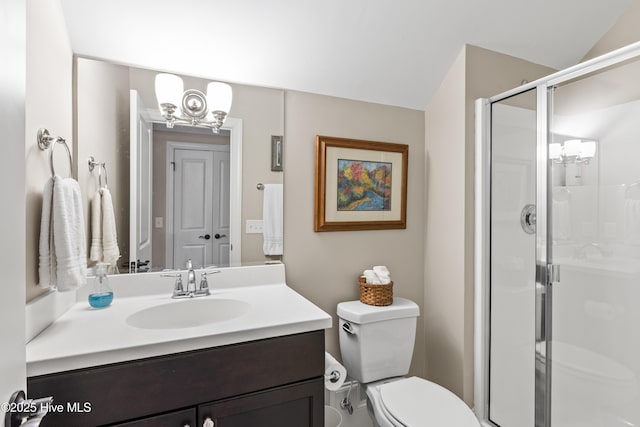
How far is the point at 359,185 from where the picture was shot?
1.94 m

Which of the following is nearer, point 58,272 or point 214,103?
point 58,272

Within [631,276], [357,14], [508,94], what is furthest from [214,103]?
[631,276]

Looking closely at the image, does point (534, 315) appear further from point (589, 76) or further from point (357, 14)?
point (357, 14)

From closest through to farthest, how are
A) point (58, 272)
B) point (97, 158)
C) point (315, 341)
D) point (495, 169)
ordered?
point (58, 272) → point (315, 341) → point (97, 158) → point (495, 169)

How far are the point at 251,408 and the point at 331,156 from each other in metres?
1.24

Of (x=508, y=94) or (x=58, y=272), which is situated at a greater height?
(x=508, y=94)

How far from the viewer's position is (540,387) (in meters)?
1.65

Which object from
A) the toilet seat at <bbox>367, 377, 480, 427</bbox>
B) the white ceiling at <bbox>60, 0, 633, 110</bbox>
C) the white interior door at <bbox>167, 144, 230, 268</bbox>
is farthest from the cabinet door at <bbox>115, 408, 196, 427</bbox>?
the white ceiling at <bbox>60, 0, 633, 110</bbox>

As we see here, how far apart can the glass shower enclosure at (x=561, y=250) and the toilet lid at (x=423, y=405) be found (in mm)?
456

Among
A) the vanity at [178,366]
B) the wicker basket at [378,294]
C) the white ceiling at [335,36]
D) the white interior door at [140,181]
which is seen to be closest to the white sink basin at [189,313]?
the vanity at [178,366]

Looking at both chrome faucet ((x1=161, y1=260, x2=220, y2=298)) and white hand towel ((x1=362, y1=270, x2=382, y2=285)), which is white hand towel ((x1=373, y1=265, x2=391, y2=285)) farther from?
chrome faucet ((x1=161, y1=260, x2=220, y2=298))

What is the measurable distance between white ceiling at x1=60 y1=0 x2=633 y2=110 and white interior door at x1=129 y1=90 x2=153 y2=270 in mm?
Result: 235

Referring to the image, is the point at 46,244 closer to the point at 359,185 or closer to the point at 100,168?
the point at 100,168

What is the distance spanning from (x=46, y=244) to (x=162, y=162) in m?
0.59
